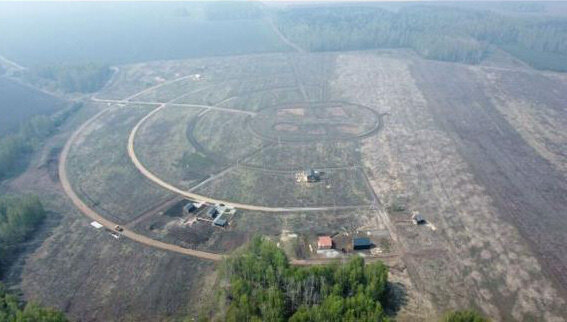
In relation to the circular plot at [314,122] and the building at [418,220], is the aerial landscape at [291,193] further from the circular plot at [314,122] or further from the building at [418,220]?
the circular plot at [314,122]

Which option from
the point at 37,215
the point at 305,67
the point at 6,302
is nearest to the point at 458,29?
the point at 305,67

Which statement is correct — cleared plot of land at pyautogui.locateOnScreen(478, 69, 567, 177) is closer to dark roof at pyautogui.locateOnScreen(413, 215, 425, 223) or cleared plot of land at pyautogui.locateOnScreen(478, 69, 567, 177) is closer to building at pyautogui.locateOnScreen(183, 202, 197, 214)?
dark roof at pyautogui.locateOnScreen(413, 215, 425, 223)

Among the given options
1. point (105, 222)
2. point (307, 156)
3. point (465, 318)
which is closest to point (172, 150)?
point (105, 222)

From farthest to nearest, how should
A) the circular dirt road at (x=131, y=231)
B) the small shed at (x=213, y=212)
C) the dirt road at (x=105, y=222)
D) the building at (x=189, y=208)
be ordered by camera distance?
the building at (x=189, y=208), the small shed at (x=213, y=212), the dirt road at (x=105, y=222), the circular dirt road at (x=131, y=231)

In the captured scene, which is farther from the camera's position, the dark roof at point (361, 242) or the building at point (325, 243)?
the building at point (325, 243)

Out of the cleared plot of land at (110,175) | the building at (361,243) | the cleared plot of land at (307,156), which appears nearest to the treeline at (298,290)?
the building at (361,243)

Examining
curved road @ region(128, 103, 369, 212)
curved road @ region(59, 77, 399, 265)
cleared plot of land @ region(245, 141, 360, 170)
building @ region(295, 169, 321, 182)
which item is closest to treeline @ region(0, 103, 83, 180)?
curved road @ region(59, 77, 399, 265)
